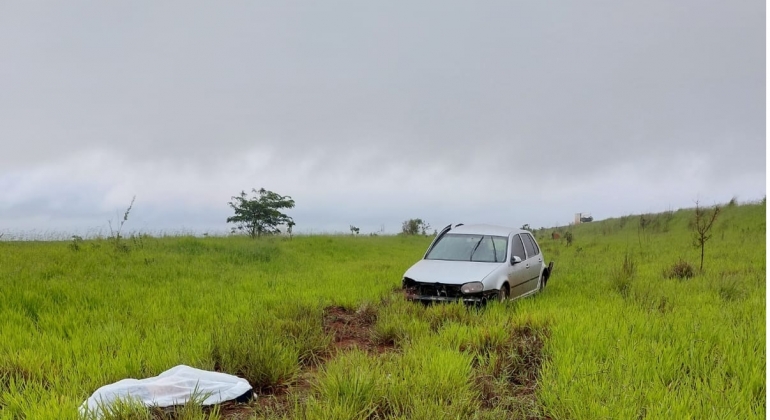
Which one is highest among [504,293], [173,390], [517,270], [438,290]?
[517,270]

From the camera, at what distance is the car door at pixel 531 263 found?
30.7ft

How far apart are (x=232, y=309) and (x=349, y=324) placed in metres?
1.99

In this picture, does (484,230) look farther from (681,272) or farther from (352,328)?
(681,272)

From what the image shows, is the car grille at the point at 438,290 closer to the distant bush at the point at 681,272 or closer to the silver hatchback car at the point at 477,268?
the silver hatchback car at the point at 477,268

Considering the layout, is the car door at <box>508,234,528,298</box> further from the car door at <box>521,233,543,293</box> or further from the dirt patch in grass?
the dirt patch in grass

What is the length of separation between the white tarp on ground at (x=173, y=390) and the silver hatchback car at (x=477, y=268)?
4141 millimetres

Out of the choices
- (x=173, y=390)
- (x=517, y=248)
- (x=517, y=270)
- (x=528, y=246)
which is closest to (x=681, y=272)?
(x=528, y=246)

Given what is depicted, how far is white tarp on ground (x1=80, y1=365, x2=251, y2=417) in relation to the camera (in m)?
3.73

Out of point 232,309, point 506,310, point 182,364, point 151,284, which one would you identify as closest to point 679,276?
point 506,310

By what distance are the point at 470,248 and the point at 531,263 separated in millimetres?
1397

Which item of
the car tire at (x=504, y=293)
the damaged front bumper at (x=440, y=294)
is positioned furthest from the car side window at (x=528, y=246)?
the damaged front bumper at (x=440, y=294)

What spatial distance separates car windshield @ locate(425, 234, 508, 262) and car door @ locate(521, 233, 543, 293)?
0.72 m

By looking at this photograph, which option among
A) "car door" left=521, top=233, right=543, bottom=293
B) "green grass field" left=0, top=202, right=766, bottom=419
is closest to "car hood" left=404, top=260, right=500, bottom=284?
"green grass field" left=0, top=202, right=766, bottom=419

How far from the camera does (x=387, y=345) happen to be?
6191 millimetres
